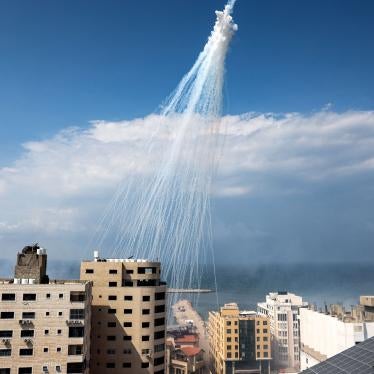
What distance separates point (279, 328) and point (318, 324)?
43257 mm

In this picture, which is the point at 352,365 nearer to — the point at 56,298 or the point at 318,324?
the point at 56,298

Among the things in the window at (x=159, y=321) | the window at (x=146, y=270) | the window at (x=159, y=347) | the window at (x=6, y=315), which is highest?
the window at (x=146, y=270)

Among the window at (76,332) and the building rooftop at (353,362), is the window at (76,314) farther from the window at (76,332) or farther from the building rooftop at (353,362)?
the building rooftop at (353,362)

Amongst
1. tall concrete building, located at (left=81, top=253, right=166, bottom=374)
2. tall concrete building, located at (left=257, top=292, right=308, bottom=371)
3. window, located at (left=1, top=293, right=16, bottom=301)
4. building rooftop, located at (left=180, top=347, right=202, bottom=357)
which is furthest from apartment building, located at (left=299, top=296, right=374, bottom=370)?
window, located at (left=1, top=293, right=16, bottom=301)

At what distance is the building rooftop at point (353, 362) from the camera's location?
29172 mm

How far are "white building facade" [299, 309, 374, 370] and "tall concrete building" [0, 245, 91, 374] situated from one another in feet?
146

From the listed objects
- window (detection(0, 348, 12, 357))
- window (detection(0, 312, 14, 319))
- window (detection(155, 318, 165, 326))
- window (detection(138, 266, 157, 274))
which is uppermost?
window (detection(138, 266, 157, 274))

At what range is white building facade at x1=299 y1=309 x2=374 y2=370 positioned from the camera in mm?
69750

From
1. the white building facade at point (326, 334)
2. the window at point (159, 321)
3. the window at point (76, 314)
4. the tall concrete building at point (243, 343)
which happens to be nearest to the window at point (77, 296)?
the window at point (76, 314)

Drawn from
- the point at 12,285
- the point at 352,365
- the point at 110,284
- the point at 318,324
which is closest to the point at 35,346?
the point at 12,285

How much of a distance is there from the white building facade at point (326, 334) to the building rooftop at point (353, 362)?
40.5m

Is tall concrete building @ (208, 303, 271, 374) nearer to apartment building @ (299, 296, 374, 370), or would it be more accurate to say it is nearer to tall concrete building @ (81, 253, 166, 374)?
apartment building @ (299, 296, 374, 370)

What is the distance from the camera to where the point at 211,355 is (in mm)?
127125

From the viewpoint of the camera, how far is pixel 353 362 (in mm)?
30828
